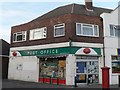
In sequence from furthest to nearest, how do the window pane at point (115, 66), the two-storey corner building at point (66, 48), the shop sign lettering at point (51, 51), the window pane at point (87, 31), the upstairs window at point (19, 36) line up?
the upstairs window at point (19, 36)
the window pane at point (115, 66)
the window pane at point (87, 31)
the two-storey corner building at point (66, 48)
the shop sign lettering at point (51, 51)

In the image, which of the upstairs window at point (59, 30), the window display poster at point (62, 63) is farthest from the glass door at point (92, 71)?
the upstairs window at point (59, 30)

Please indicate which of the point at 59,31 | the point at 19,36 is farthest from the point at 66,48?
the point at 19,36

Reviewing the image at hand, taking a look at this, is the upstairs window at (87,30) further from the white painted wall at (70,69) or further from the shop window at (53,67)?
the shop window at (53,67)

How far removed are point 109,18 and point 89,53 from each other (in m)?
4.60

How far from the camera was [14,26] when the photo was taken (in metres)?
30.1

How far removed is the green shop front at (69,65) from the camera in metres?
22.3

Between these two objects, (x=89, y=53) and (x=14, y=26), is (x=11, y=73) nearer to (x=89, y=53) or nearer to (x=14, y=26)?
(x=14, y=26)

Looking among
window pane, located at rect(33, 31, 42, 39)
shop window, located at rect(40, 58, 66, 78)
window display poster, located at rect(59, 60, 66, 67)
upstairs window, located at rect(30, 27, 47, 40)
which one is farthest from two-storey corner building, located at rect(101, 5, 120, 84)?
window pane, located at rect(33, 31, 42, 39)

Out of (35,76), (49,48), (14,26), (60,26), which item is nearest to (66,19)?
(60,26)

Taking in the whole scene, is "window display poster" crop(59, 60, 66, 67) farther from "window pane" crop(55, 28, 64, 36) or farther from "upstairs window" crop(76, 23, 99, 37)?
"upstairs window" crop(76, 23, 99, 37)

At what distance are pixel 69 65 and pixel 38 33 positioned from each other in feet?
20.4

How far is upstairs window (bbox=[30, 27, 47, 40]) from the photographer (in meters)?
25.7

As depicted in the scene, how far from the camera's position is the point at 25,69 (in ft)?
90.4

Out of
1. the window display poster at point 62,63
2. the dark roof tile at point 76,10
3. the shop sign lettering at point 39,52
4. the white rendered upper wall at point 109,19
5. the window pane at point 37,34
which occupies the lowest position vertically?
the window display poster at point 62,63
